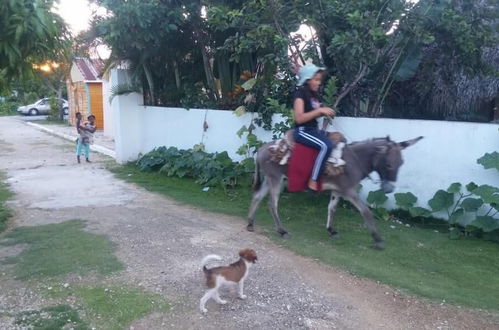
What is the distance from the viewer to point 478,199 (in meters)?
7.08

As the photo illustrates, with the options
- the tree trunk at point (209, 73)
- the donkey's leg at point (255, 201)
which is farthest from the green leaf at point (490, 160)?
the tree trunk at point (209, 73)

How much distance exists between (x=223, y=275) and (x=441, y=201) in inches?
167

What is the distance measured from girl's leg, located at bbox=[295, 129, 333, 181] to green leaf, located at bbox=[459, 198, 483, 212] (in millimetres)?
2336

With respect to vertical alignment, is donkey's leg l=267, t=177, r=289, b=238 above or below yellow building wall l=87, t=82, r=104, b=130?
below

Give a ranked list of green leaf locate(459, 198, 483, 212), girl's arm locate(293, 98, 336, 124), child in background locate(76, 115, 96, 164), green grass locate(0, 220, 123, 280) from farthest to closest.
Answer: child in background locate(76, 115, 96, 164) → green leaf locate(459, 198, 483, 212) → girl's arm locate(293, 98, 336, 124) → green grass locate(0, 220, 123, 280)

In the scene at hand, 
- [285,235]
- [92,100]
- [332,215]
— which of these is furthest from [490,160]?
[92,100]

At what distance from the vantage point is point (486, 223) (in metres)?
6.84

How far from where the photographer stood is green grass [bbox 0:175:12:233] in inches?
300

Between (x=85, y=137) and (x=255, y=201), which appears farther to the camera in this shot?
(x=85, y=137)

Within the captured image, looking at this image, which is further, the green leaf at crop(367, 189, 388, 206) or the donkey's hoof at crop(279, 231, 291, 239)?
the green leaf at crop(367, 189, 388, 206)

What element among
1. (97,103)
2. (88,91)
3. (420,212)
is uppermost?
(88,91)

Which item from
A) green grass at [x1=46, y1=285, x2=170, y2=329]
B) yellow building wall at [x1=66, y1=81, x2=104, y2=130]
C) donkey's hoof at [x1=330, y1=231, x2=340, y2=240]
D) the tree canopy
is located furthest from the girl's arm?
yellow building wall at [x1=66, y1=81, x2=104, y2=130]

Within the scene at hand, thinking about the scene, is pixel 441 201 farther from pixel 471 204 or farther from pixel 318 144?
pixel 318 144

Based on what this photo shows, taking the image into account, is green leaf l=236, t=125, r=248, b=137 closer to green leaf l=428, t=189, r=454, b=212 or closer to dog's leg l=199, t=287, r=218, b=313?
green leaf l=428, t=189, r=454, b=212
